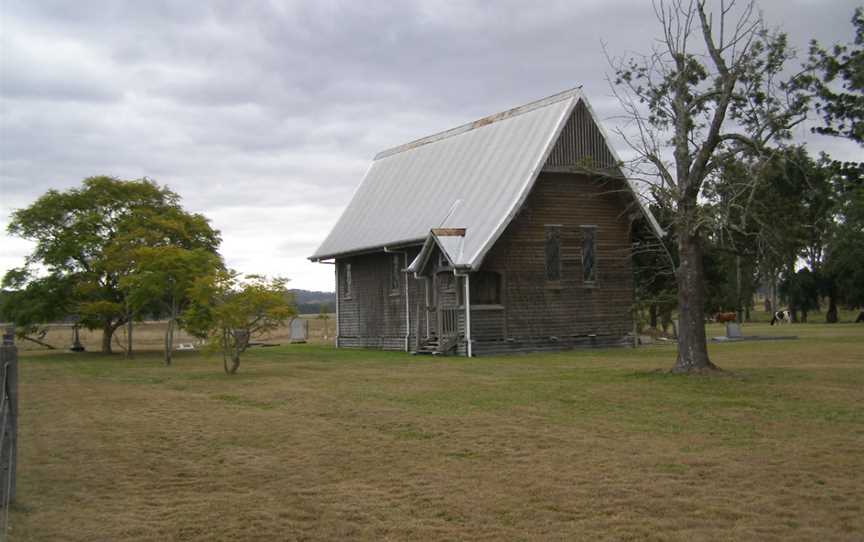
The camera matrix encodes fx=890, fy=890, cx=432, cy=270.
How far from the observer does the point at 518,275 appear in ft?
95.8

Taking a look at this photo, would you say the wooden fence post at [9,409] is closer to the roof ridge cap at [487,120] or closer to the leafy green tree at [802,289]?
the roof ridge cap at [487,120]

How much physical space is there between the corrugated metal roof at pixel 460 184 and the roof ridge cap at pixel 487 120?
0.11 feet

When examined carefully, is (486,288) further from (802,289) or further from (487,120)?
(802,289)

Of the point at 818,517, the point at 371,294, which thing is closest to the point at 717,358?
the point at 371,294

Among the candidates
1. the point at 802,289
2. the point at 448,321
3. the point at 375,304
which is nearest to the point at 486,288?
the point at 448,321

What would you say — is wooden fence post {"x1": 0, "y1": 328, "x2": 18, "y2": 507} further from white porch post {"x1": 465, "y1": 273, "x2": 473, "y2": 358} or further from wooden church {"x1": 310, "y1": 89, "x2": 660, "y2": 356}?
white porch post {"x1": 465, "y1": 273, "x2": 473, "y2": 358}

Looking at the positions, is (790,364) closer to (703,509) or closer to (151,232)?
(703,509)

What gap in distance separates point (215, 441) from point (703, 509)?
22.0 ft

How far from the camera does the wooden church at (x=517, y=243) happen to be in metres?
28.5

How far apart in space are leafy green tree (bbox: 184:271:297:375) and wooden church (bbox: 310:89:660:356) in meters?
5.73

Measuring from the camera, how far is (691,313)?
61.9 ft

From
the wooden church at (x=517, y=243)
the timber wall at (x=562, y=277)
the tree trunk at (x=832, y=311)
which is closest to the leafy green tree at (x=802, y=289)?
the tree trunk at (x=832, y=311)

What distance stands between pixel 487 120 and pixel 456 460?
2516 centimetres

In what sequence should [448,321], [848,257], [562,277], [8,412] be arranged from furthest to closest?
[848,257], [562,277], [448,321], [8,412]
